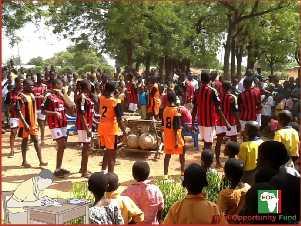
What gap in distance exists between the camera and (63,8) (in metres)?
26.7

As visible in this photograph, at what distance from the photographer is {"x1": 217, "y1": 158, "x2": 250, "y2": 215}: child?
4.69 m

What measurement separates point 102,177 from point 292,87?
11765 millimetres

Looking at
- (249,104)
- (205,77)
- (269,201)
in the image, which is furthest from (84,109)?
(269,201)

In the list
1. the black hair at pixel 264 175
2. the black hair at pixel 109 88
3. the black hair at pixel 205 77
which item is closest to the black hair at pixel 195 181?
the black hair at pixel 264 175

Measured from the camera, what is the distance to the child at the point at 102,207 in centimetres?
415

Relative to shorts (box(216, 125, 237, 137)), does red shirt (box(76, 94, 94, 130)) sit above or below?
above

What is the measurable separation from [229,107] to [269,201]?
616 centimetres

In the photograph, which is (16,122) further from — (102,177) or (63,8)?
(63,8)

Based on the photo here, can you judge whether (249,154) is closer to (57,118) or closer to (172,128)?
(172,128)

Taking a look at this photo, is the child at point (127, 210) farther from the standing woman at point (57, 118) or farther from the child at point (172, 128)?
the standing woman at point (57, 118)

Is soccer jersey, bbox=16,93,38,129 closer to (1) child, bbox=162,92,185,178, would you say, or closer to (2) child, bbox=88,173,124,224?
(1) child, bbox=162,92,185,178

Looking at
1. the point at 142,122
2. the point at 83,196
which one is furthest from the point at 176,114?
the point at 83,196

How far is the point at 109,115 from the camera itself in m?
8.60

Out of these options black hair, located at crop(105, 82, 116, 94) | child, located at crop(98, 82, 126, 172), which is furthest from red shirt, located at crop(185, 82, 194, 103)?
black hair, located at crop(105, 82, 116, 94)
